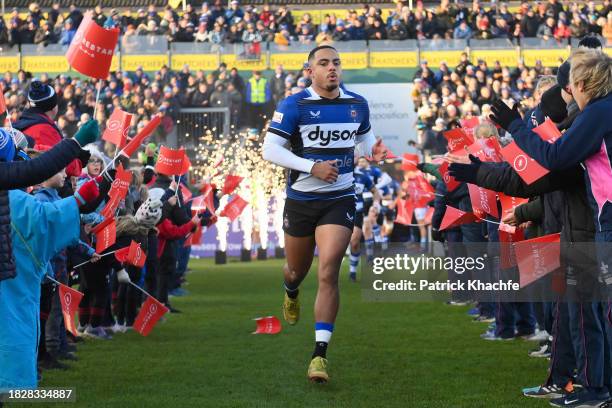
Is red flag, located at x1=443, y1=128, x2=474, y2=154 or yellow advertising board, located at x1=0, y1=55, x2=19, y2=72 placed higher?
yellow advertising board, located at x1=0, y1=55, x2=19, y2=72

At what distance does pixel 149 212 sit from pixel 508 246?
4.11 metres

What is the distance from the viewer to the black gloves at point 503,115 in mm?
6719

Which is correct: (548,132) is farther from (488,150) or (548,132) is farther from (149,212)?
(149,212)

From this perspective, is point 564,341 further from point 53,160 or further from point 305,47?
point 305,47

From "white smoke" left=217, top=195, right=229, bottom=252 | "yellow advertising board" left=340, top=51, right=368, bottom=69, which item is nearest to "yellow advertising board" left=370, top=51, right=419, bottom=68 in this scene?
"yellow advertising board" left=340, top=51, right=368, bottom=69

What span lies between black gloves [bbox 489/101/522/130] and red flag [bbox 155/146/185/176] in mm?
7954

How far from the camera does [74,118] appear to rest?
33.0 meters

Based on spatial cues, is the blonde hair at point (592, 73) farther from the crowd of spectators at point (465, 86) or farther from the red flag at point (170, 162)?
the crowd of spectators at point (465, 86)

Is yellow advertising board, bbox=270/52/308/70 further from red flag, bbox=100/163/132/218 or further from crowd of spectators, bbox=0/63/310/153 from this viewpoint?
red flag, bbox=100/163/132/218

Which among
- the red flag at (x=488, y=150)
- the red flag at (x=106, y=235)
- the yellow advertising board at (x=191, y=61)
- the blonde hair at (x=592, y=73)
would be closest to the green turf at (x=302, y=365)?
the red flag at (x=106, y=235)

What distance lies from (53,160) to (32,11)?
121ft

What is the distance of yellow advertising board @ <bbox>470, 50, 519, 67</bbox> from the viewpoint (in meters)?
35.2

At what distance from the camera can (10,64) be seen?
37.1 m

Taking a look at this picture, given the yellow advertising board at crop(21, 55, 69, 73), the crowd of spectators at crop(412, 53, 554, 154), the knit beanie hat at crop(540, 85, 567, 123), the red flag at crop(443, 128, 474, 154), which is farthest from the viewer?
the yellow advertising board at crop(21, 55, 69, 73)
